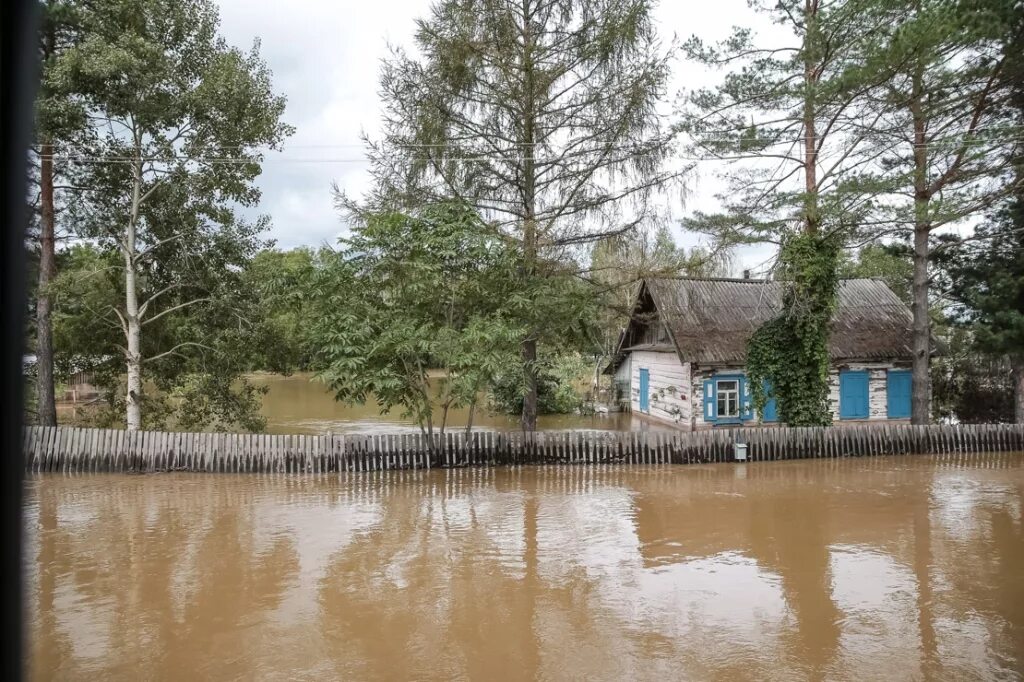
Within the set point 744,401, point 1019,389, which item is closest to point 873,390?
point 1019,389

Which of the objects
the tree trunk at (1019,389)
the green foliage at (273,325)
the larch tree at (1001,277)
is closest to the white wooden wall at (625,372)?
the larch tree at (1001,277)

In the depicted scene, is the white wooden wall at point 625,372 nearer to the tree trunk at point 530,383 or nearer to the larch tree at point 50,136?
the tree trunk at point 530,383

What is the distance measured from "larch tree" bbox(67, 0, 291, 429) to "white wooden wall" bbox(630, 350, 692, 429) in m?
13.5

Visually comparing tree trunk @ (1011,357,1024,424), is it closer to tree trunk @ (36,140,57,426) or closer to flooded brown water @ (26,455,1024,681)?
flooded brown water @ (26,455,1024,681)

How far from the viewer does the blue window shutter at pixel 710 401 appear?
20172 mm

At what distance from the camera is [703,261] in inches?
587

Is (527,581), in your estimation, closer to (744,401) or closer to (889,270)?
(744,401)

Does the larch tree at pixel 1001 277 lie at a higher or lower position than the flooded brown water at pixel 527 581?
higher

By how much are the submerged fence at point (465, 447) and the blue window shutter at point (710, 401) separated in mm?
4661

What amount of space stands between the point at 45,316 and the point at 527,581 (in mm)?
14244

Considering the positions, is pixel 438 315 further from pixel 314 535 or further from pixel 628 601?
pixel 628 601

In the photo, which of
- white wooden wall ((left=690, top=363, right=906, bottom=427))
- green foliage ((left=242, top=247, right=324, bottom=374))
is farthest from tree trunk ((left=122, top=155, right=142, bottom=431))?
white wooden wall ((left=690, top=363, right=906, bottom=427))

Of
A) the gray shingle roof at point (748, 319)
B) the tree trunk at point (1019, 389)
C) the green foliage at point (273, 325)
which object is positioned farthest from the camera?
the gray shingle roof at point (748, 319)

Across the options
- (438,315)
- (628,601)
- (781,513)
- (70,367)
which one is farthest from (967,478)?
(70,367)
